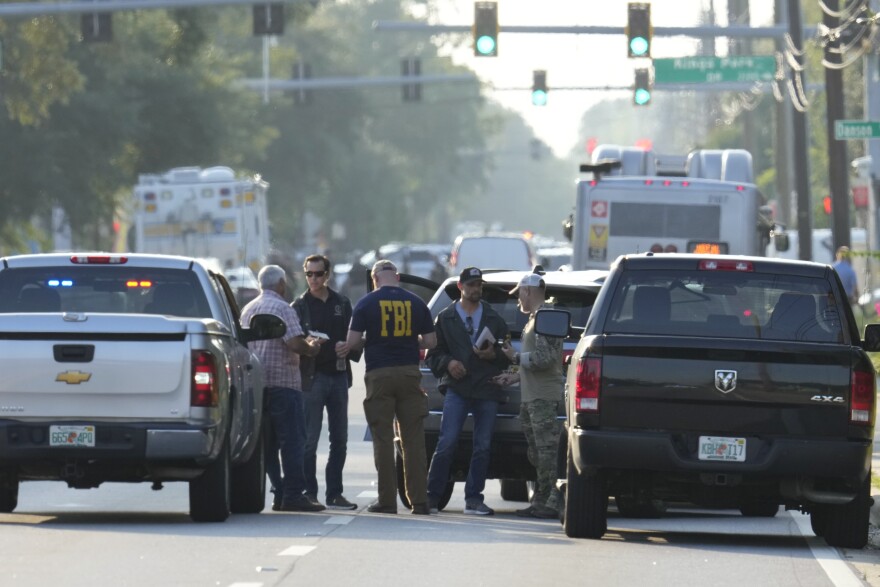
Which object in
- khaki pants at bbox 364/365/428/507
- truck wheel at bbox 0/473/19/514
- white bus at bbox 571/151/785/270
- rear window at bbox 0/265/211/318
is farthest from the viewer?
white bus at bbox 571/151/785/270

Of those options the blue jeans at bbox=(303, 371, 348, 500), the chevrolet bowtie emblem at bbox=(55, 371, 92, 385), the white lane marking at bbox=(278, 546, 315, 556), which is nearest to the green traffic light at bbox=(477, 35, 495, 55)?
the blue jeans at bbox=(303, 371, 348, 500)

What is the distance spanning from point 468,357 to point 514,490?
249 centimetres

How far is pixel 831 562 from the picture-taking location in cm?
1259

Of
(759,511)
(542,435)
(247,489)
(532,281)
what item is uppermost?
(532,281)

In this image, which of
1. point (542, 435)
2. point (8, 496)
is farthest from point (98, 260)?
point (542, 435)

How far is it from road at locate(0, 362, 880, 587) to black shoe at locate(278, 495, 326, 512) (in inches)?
11.4

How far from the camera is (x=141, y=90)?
58.3 m

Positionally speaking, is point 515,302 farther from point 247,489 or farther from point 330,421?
point 247,489

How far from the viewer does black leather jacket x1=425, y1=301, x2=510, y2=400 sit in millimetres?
15297

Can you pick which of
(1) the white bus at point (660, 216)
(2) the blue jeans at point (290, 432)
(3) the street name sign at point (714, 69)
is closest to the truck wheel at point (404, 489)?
(2) the blue jeans at point (290, 432)

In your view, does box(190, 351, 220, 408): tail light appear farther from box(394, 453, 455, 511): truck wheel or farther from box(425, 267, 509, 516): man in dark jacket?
box(394, 453, 455, 511): truck wheel

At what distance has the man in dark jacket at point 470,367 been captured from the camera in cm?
1529

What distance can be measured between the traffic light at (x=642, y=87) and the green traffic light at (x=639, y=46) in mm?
9900

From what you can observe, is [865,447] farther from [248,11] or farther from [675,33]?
[248,11]
